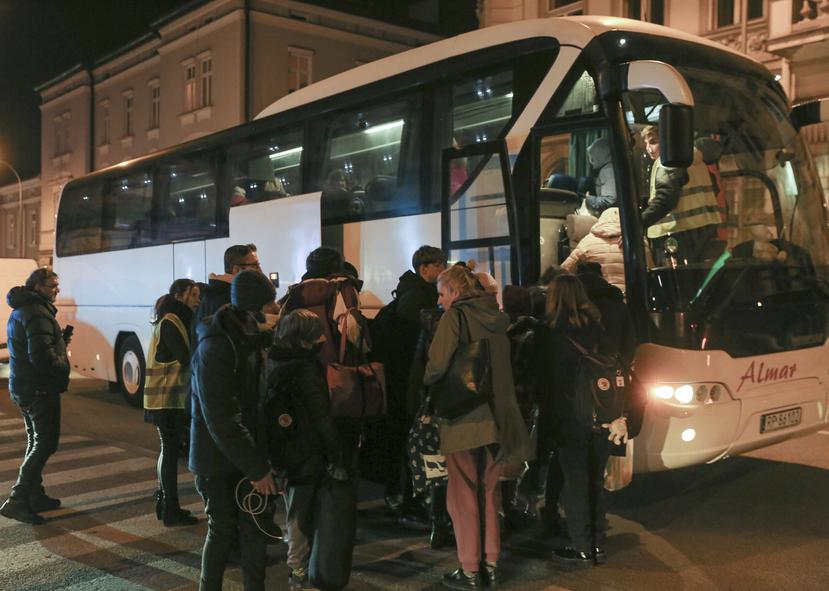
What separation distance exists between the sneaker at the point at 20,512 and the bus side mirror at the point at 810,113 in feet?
21.8

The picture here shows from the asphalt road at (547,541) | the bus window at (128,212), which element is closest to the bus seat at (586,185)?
the asphalt road at (547,541)

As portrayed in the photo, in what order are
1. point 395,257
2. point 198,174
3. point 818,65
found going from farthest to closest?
point 818,65, point 198,174, point 395,257

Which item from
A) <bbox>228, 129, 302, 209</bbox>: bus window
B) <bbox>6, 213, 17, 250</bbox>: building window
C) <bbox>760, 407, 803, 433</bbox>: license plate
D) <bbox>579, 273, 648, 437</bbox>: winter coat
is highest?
<bbox>6, 213, 17, 250</bbox>: building window

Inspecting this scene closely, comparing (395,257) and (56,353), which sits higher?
(395,257)

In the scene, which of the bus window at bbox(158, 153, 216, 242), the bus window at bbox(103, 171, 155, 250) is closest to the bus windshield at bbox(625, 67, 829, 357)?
the bus window at bbox(158, 153, 216, 242)

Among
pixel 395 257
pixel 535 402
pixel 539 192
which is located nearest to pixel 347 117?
pixel 395 257

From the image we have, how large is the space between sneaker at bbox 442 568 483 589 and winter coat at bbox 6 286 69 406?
335 centimetres

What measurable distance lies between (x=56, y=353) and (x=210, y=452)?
289 cm

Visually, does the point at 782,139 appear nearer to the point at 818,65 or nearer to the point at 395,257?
the point at 395,257

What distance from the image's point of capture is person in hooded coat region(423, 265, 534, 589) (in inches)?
184

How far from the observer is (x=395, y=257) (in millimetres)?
7945

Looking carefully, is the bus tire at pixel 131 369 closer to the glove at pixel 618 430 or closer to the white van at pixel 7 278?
the white van at pixel 7 278

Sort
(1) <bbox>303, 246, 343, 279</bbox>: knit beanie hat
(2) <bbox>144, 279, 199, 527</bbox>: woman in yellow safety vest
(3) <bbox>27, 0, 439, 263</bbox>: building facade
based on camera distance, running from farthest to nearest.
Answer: (3) <bbox>27, 0, 439, 263</bbox>: building facade < (2) <bbox>144, 279, 199, 527</bbox>: woman in yellow safety vest < (1) <bbox>303, 246, 343, 279</bbox>: knit beanie hat

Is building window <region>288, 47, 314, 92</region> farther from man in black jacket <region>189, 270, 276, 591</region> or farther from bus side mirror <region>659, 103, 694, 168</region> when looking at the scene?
man in black jacket <region>189, 270, 276, 591</region>
